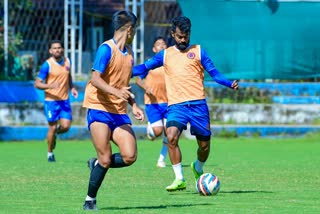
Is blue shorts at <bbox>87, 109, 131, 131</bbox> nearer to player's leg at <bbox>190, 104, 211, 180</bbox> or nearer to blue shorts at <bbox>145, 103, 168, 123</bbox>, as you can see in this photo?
player's leg at <bbox>190, 104, 211, 180</bbox>

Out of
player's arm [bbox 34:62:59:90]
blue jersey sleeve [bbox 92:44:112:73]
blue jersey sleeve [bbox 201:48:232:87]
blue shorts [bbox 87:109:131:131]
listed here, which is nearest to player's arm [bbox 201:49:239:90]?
blue jersey sleeve [bbox 201:48:232:87]

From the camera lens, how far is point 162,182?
1409cm

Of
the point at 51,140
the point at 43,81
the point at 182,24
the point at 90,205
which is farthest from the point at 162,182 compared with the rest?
the point at 43,81

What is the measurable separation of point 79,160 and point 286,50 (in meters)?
8.14

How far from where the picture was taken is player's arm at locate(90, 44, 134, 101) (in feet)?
33.4

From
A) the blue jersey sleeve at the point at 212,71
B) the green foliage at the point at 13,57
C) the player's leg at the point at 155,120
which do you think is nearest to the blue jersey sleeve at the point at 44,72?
the player's leg at the point at 155,120

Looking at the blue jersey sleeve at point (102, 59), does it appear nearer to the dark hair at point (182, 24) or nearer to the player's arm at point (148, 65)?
the player's arm at point (148, 65)

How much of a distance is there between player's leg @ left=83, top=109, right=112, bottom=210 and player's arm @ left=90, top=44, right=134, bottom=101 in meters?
0.41

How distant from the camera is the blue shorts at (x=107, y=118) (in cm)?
1062

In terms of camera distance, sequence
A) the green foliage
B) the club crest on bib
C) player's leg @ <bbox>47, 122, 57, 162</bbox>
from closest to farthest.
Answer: the club crest on bib → player's leg @ <bbox>47, 122, 57, 162</bbox> → the green foliage

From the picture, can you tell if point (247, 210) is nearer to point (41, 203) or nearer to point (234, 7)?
point (41, 203)

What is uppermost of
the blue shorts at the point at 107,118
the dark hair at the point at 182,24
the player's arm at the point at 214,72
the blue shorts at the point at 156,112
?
the dark hair at the point at 182,24

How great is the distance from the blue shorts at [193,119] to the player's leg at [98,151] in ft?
7.39

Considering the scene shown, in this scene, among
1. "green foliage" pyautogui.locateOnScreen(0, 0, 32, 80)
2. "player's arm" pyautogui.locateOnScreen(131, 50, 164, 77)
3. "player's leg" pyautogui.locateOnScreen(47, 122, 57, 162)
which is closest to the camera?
"player's arm" pyautogui.locateOnScreen(131, 50, 164, 77)
